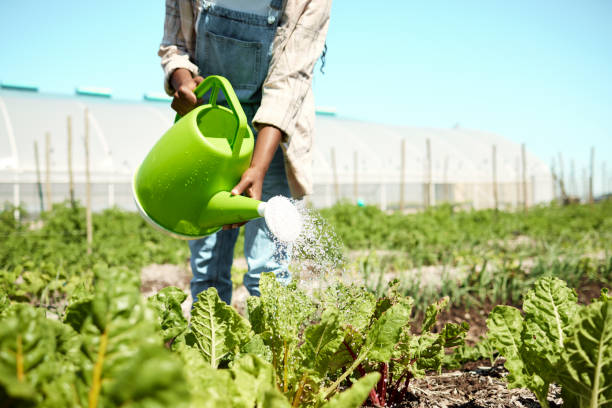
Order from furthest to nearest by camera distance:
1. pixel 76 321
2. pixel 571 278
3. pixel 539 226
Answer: pixel 539 226 < pixel 571 278 < pixel 76 321

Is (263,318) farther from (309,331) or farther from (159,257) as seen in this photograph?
(159,257)

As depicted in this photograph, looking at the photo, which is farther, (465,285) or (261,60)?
(465,285)

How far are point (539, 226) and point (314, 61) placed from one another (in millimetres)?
7127

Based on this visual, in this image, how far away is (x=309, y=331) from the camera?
944 mm

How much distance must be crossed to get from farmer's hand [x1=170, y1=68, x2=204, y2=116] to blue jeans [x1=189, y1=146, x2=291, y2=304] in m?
0.43

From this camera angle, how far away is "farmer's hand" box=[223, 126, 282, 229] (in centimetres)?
135

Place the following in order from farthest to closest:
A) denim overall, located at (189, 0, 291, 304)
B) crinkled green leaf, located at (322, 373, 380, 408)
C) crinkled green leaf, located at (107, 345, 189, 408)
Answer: denim overall, located at (189, 0, 291, 304) < crinkled green leaf, located at (322, 373, 380, 408) < crinkled green leaf, located at (107, 345, 189, 408)

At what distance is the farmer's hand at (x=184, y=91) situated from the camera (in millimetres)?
1540

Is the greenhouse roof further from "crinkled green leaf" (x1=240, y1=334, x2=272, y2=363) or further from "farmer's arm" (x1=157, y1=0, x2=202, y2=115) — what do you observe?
"crinkled green leaf" (x1=240, y1=334, x2=272, y2=363)

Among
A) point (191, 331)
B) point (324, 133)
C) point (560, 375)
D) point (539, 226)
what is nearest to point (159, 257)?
point (191, 331)

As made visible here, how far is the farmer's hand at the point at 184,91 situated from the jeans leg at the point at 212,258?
58 cm

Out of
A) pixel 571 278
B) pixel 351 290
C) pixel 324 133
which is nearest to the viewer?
pixel 351 290

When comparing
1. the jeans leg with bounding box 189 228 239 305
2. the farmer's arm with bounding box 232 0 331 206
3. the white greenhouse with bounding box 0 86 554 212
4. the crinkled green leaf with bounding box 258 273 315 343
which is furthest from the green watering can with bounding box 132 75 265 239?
the white greenhouse with bounding box 0 86 554 212

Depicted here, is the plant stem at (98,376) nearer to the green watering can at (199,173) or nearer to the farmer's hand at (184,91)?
the green watering can at (199,173)
